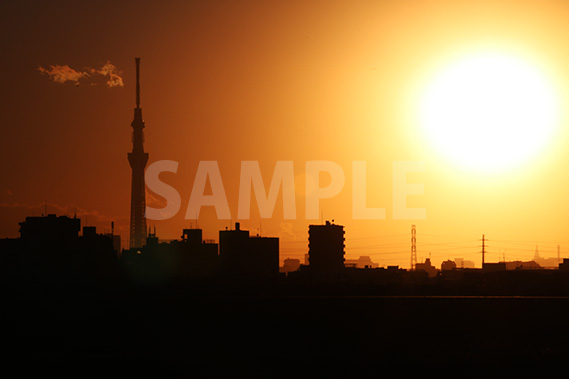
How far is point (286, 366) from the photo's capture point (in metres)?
49.3

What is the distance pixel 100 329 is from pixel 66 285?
9192cm

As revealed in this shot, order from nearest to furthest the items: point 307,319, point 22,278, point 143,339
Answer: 1. point 143,339
2. point 307,319
3. point 22,278

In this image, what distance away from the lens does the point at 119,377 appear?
45.4 m

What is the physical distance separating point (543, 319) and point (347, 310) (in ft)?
82.0

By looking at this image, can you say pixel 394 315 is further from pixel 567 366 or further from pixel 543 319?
pixel 567 366

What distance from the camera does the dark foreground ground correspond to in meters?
50.6

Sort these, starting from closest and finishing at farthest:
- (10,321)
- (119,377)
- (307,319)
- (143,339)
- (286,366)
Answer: (119,377), (286,366), (143,339), (10,321), (307,319)

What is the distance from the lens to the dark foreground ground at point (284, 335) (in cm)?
5059

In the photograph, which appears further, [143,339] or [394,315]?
[394,315]

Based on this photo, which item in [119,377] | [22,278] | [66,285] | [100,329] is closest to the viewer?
[119,377]

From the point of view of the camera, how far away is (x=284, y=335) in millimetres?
69938

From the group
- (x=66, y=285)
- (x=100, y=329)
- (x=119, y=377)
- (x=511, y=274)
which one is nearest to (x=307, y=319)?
(x=100, y=329)

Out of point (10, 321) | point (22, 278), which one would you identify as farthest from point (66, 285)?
point (10, 321)

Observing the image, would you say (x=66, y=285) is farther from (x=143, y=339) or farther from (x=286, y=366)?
(x=286, y=366)
